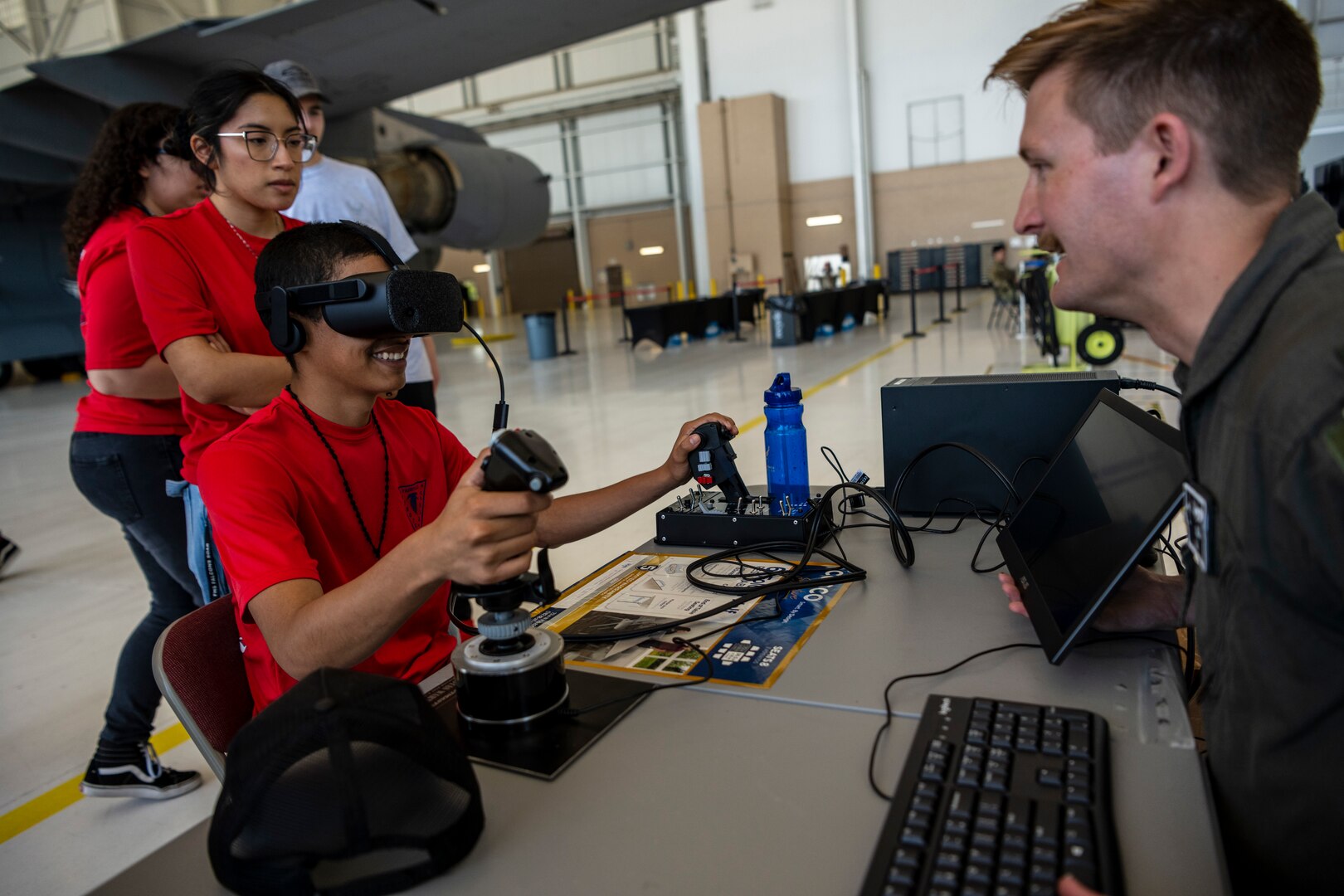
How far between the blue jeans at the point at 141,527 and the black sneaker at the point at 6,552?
8.24 ft

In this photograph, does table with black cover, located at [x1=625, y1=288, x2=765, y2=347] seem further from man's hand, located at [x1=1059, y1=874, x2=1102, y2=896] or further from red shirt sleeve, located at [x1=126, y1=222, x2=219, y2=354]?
man's hand, located at [x1=1059, y1=874, x2=1102, y2=896]

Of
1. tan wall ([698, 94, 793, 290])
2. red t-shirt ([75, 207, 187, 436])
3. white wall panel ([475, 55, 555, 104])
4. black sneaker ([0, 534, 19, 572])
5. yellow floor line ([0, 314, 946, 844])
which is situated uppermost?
white wall panel ([475, 55, 555, 104])

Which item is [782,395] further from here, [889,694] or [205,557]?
[205,557]

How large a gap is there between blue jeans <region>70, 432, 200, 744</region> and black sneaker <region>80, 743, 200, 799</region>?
6 centimetres

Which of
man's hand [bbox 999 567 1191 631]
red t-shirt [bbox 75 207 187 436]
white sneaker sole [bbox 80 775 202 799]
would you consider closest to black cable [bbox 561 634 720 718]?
man's hand [bbox 999 567 1191 631]

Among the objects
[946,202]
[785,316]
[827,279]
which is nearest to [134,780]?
[785,316]

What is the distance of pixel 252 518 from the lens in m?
1.16

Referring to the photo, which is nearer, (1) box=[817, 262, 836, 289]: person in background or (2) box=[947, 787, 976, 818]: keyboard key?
(2) box=[947, 787, 976, 818]: keyboard key

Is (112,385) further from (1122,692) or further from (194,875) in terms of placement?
(1122,692)

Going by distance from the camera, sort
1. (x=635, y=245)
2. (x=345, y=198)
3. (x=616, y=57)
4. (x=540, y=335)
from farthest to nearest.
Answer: (x=635, y=245)
(x=616, y=57)
(x=540, y=335)
(x=345, y=198)

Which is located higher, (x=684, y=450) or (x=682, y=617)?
(x=684, y=450)

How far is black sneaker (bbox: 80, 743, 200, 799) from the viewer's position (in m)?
2.10

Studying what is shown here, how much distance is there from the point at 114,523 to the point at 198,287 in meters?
3.80

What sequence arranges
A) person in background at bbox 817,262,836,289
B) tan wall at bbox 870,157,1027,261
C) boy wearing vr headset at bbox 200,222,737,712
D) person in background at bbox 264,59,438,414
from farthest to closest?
tan wall at bbox 870,157,1027,261 < person in background at bbox 817,262,836,289 < person in background at bbox 264,59,438,414 < boy wearing vr headset at bbox 200,222,737,712
